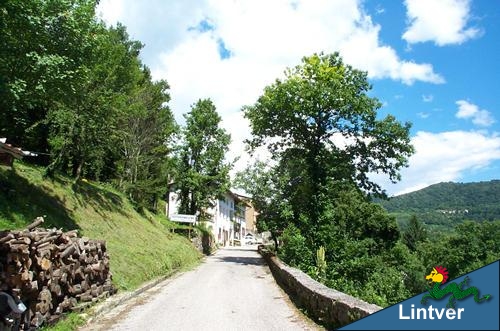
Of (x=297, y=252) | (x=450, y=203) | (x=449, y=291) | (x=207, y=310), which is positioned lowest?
(x=207, y=310)

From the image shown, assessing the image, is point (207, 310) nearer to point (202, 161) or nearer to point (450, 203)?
point (202, 161)

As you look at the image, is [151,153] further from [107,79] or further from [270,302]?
[270,302]

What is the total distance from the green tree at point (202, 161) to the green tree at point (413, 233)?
4975cm

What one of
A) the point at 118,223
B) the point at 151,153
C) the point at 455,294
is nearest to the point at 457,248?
the point at 151,153

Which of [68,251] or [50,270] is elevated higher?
[68,251]

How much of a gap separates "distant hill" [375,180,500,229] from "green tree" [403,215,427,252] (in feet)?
84.6

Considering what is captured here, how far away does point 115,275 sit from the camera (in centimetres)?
1451

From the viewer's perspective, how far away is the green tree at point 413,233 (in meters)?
79.3

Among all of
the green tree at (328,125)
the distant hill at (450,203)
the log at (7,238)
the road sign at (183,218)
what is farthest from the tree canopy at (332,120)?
the distant hill at (450,203)

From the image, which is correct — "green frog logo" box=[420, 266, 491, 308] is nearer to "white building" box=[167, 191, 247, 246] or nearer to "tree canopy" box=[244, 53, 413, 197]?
"tree canopy" box=[244, 53, 413, 197]

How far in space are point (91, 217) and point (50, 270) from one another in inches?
450

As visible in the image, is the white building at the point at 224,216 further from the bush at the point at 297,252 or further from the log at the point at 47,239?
the log at the point at 47,239

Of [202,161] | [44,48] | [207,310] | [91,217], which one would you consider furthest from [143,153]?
[207,310]

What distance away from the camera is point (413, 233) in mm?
80938
